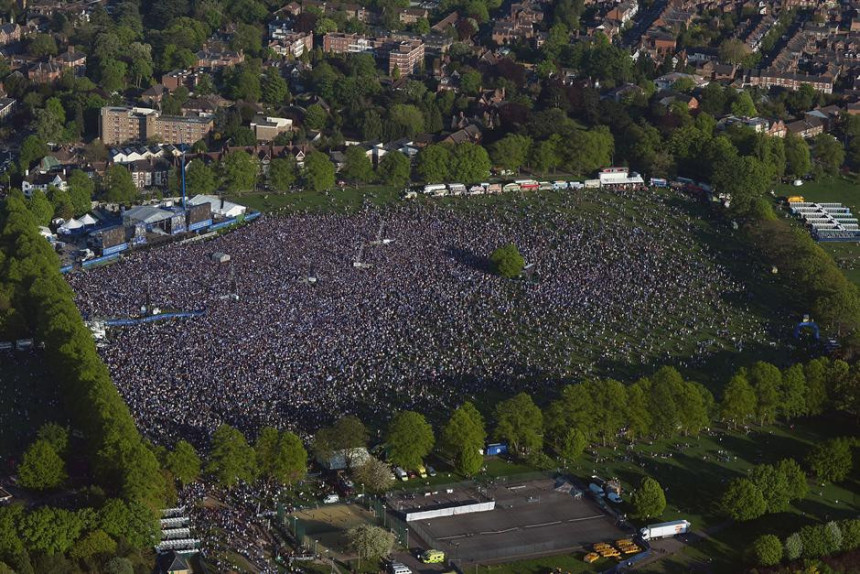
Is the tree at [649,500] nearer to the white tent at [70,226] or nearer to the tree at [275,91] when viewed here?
the white tent at [70,226]

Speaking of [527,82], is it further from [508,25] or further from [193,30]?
[193,30]

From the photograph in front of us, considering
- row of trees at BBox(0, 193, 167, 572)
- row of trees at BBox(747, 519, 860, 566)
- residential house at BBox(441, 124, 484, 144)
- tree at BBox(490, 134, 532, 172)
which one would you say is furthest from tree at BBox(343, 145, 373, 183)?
row of trees at BBox(747, 519, 860, 566)

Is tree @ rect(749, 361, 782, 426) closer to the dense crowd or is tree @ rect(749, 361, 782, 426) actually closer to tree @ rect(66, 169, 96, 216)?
the dense crowd

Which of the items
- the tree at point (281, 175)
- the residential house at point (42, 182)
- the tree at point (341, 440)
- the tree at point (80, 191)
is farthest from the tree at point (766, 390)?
the residential house at point (42, 182)

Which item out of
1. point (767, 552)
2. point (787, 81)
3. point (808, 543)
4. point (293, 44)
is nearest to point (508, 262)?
point (808, 543)

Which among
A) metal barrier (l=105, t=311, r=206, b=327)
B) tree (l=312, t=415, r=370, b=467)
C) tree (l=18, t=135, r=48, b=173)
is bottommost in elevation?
tree (l=18, t=135, r=48, b=173)

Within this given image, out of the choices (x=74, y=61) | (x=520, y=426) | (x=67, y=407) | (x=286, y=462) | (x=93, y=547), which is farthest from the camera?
(x=74, y=61)

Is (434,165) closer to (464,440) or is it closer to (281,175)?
(281,175)
